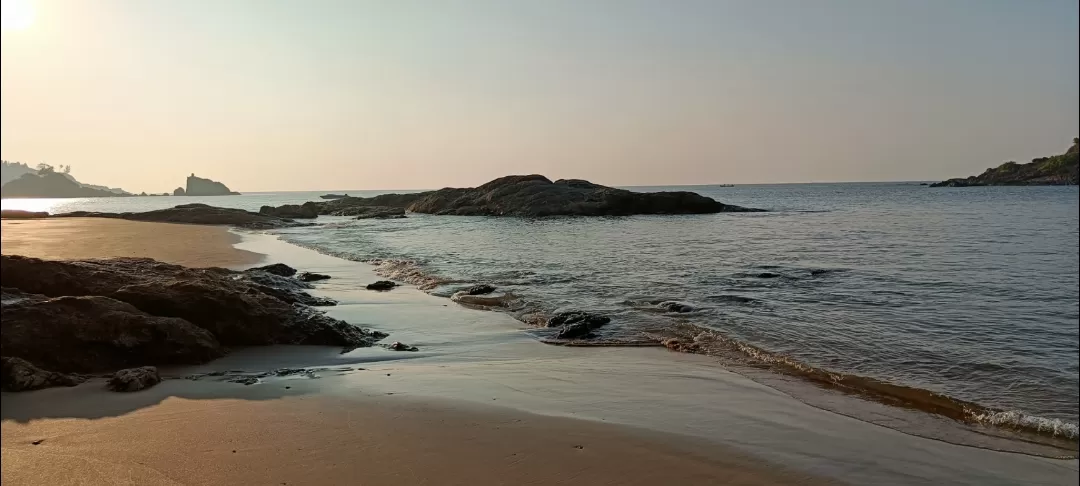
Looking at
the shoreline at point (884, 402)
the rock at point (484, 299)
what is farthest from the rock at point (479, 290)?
the shoreline at point (884, 402)

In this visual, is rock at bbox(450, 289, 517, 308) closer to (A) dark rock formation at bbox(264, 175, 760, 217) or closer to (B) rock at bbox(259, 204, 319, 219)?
(A) dark rock formation at bbox(264, 175, 760, 217)

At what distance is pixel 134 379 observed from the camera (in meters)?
6.09

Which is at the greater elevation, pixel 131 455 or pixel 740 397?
pixel 131 455

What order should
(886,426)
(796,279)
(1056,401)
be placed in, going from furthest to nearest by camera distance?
(796,279), (1056,401), (886,426)

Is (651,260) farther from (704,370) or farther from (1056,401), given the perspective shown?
(1056,401)

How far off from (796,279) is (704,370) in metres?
9.70

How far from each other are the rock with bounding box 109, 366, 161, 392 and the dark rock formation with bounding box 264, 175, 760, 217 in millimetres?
58751

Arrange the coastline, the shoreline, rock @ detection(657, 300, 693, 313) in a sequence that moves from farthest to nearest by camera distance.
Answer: rock @ detection(657, 300, 693, 313) → the shoreline → the coastline

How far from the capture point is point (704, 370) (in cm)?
833

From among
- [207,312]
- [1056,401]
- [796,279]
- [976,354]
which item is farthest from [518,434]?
[796,279]

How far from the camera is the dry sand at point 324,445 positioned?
4219 millimetres

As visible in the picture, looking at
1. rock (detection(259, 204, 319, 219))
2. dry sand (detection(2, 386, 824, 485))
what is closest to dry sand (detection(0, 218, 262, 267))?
dry sand (detection(2, 386, 824, 485))

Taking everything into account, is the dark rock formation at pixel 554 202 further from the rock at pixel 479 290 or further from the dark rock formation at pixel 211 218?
the rock at pixel 479 290

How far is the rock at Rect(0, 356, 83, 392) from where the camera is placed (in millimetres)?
5312
